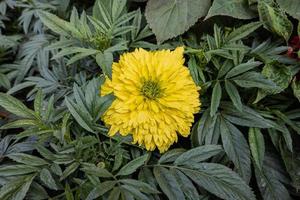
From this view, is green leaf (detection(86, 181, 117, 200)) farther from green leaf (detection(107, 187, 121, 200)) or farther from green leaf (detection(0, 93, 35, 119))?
green leaf (detection(0, 93, 35, 119))

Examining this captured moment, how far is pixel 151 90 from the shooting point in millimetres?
890

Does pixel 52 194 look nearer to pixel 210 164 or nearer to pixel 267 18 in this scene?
pixel 210 164

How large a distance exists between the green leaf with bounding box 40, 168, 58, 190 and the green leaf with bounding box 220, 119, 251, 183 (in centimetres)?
37

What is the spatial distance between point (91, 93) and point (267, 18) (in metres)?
0.47

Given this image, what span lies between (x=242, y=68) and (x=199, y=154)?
0.72 ft

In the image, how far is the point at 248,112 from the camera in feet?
3.13

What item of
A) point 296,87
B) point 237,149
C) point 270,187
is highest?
point 296,87

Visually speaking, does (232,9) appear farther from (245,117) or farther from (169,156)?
(169,156)

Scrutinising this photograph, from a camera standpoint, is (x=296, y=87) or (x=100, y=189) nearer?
(x=100, y=189)

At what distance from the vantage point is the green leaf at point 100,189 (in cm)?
79

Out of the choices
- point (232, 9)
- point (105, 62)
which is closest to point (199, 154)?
→ point (105, 62)

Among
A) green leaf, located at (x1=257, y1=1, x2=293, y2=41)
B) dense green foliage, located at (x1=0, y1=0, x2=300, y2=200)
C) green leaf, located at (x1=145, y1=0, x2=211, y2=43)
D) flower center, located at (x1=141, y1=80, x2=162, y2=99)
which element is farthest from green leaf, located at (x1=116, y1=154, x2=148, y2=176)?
green leaf, located at (x1=257, y1=1, x2=293, y2=41)

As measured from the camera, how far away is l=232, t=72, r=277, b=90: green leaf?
92cm

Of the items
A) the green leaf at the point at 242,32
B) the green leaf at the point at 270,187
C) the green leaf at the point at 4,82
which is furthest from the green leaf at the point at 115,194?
the green leaf at the point at 4,82
